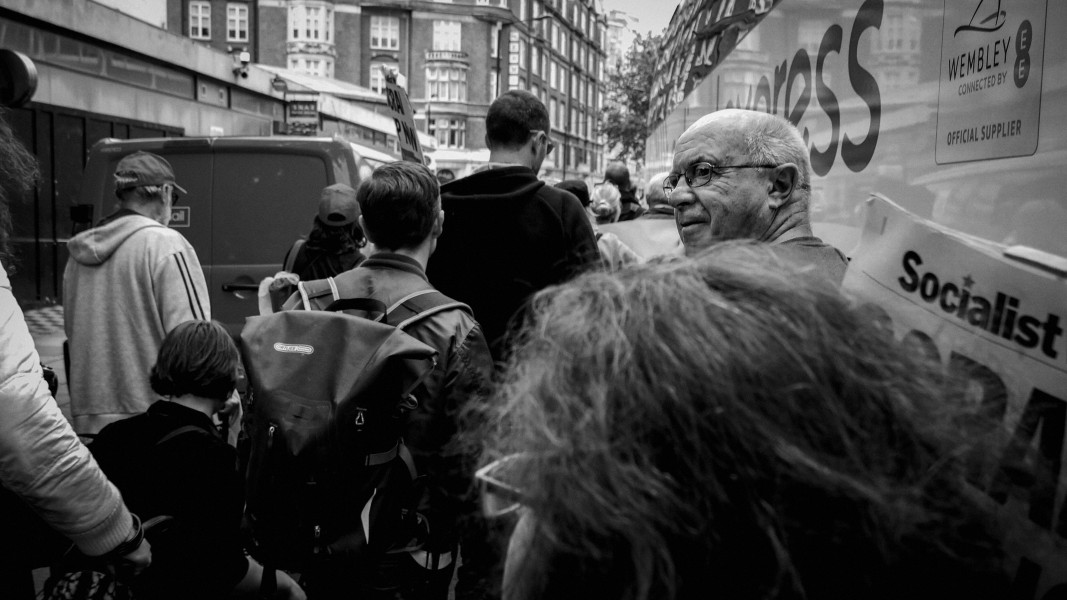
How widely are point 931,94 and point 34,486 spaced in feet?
8.15

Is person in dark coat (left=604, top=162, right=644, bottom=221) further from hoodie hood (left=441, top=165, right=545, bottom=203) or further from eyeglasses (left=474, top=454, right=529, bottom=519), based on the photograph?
eyeglasses (left=474, top=454, right=529, bottom=519)

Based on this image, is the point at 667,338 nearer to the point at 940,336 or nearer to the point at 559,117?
the point at 940,336

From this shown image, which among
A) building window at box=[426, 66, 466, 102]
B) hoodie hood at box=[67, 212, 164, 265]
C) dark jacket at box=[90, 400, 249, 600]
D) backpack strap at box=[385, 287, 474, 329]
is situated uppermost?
building window at box=[426, 66, 466, 102]

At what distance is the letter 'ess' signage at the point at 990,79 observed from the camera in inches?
75.9

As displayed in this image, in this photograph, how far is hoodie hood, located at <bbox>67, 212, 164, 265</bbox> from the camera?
4191 mm

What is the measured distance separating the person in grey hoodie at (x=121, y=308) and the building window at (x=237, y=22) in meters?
71.8

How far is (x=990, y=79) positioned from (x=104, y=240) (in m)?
3.65

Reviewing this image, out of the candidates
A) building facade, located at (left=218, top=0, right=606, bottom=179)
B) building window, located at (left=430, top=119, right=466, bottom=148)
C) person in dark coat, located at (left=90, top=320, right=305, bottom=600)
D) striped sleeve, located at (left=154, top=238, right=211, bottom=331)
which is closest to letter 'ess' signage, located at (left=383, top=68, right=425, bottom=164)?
striped sleeve, located at (left=154, top=238, right=211, bottom=331)

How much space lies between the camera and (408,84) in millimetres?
73562

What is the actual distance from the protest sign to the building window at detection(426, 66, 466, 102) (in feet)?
245

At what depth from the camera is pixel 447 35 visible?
242ft

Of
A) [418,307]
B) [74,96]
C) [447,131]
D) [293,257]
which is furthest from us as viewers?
[447,131]

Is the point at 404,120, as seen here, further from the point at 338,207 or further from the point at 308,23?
the point at 308,23

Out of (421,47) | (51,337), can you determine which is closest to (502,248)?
(51,337)
